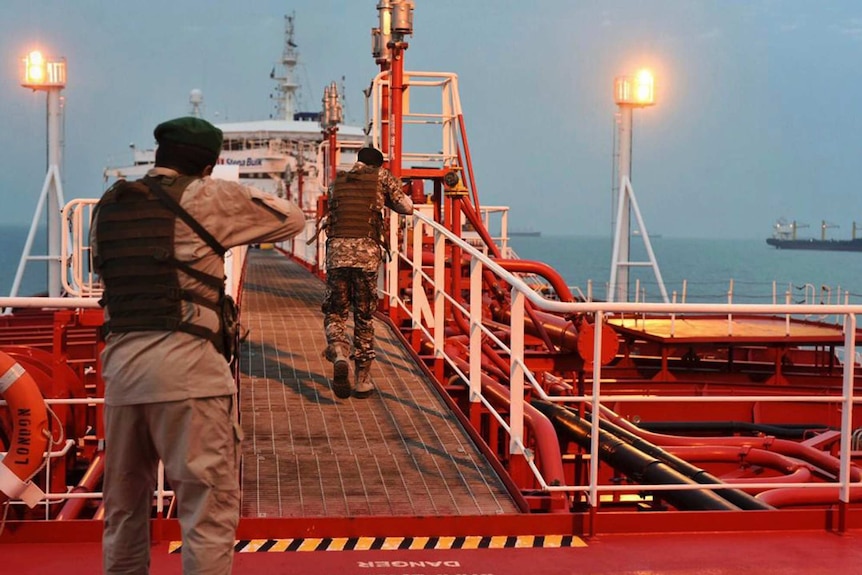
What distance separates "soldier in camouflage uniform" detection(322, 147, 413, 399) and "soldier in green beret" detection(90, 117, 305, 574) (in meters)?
3.80

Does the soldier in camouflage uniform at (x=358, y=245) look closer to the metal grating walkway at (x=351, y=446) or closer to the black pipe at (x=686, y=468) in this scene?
the metal grating walkway at (x=351, y=446)

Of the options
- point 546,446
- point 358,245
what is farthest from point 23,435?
point 546,446

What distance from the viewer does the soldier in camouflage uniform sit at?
24.5ft

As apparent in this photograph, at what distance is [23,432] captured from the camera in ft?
15.7

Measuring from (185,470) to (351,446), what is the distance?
3074 mm

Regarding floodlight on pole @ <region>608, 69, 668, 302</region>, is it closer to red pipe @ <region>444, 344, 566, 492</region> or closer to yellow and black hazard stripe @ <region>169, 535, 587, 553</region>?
red pipe @ <region>444, 344, 566, 492</region>

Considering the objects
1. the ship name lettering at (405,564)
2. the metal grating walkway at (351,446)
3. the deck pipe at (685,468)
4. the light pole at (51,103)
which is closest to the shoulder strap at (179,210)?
the ship name lettering at (405,564)

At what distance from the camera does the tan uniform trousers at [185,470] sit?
3508 millimetres

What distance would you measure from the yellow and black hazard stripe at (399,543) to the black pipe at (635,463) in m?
1.37

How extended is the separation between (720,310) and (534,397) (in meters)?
4.74

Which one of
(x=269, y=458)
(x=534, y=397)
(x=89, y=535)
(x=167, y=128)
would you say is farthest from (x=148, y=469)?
(x=534, y=397)

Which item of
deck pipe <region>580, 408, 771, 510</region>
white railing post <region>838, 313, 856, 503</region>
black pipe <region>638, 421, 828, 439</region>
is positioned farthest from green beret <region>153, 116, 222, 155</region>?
black pipe <region>638, 421, 828, 439</region>

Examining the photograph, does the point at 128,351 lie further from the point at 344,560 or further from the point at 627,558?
the point at 627,558

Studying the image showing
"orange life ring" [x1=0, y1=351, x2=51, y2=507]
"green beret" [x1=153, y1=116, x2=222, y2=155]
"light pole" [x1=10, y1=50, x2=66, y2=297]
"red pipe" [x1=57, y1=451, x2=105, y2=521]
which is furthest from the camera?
"light pole" [x1=10, y1=50, x2=66, y2=297]
